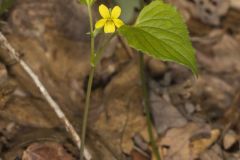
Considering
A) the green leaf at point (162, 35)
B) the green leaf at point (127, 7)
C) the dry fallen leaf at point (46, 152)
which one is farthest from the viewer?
the green leaf at point (127, 7)

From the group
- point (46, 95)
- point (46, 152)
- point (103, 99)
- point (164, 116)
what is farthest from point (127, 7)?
point (46, 152)

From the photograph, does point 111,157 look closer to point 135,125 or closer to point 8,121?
point 135,125

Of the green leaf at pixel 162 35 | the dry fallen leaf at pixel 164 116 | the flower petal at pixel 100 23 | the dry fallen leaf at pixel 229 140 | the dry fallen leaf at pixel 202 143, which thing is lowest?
the dry fallen leaf at pixel 229 140

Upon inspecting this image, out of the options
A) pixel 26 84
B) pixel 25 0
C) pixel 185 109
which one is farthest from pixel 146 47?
pixel 25 0

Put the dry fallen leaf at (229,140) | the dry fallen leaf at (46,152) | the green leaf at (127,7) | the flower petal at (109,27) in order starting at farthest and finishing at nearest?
the dry fallen leaf at (229,140) → the green leaf at (127,7) → the dry fallen leaf at (46,152) → the flower petal at (109,27)

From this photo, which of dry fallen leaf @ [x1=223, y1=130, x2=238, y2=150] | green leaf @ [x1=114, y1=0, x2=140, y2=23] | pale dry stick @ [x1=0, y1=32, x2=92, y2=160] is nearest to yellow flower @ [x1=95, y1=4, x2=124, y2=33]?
pale dry stick @ [x1=0, y1=32, x2=92, y2=160]

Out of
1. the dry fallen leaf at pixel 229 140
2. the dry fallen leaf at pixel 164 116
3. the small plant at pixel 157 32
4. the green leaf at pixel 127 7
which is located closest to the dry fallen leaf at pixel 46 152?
the small plant at pixel 157 32

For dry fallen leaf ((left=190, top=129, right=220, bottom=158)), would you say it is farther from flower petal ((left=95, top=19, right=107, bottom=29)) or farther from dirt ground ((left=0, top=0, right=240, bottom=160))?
flower petal ((left=95, top=19, right=107, bottom=29))

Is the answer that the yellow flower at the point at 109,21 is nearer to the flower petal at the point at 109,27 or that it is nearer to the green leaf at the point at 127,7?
the flower petal at the point at 109,27
